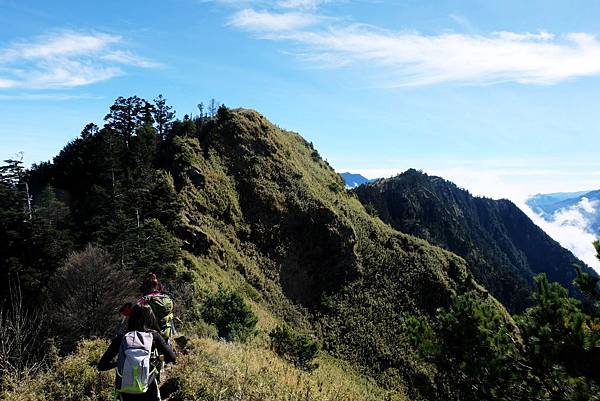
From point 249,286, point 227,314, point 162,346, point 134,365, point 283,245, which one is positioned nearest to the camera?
point 134,365

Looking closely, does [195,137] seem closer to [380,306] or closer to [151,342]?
[380,306]

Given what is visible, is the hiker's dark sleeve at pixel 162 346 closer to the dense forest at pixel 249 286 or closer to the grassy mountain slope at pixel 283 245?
the dense forest at pixel 249 286

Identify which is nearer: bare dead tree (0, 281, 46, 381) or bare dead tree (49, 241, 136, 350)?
bare dead tree (0, 281, 46, 381)

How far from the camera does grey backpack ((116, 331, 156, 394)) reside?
5961mm

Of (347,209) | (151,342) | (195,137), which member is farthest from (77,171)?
(151,342)

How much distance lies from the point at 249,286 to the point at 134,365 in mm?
37914

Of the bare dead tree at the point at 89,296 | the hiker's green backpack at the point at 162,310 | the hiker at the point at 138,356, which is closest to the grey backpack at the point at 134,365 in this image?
the hiker at the point at 138,356

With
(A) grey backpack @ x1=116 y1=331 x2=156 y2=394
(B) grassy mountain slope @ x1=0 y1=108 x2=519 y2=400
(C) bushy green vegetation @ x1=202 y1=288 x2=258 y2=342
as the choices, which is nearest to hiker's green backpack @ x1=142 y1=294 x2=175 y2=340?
(A) grey backpack @ x1=116 y1=331 x2=156 y2=394

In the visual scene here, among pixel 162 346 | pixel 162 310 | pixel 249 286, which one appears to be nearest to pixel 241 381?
pixel 162 310

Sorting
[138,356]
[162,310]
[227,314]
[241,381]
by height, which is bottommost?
[227,314]

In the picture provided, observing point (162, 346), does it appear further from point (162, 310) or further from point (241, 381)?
point (241, 381)

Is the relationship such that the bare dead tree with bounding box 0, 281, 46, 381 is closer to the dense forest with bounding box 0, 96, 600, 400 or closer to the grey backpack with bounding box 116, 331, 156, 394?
the dense forest with bounding box 0, 96, 600, 400

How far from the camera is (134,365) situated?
5969 mm

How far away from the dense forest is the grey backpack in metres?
2.01
